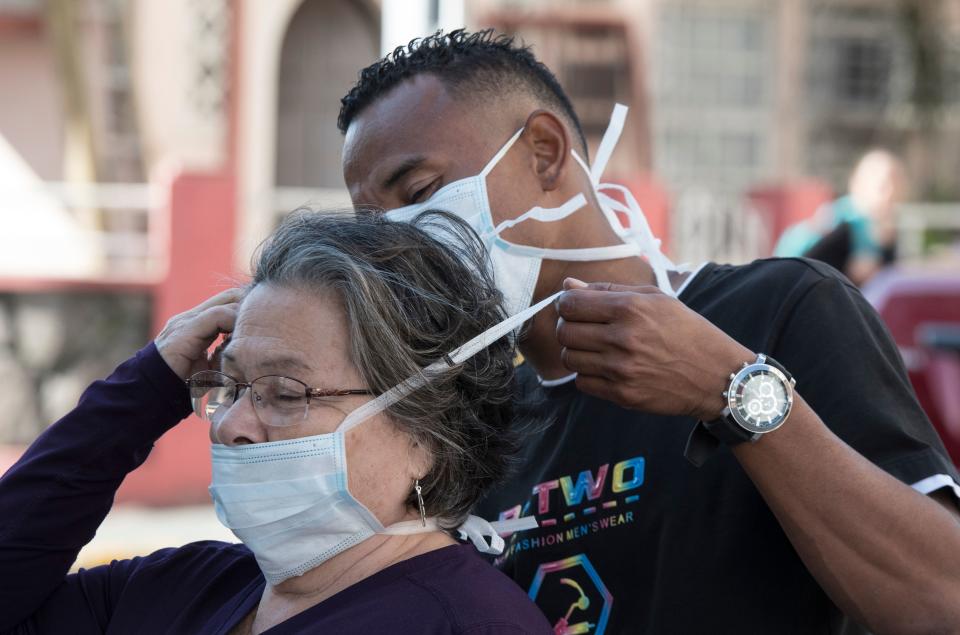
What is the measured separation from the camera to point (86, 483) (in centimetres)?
234

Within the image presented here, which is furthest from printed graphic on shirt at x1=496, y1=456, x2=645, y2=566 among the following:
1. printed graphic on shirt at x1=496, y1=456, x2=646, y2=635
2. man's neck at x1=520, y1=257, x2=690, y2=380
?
man's neck at x1=520, y1=257, x2=690, y2=380

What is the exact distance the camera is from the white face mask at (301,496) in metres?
1.99

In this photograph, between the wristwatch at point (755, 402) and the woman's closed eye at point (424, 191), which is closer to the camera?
the wristwatch at point (755, 402)

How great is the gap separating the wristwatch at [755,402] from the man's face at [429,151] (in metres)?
0.71

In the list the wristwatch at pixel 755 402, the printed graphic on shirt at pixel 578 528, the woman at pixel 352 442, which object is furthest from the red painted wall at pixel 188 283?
the wristwatch at pixel 755 402

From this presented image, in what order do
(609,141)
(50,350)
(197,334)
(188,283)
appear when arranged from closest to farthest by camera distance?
1. (197,334)
2. (609,141)
3. (50,350)
4. (188,283)

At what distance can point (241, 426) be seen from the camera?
2047mm

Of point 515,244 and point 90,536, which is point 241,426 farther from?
point 515,244

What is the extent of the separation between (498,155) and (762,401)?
35.2 inches

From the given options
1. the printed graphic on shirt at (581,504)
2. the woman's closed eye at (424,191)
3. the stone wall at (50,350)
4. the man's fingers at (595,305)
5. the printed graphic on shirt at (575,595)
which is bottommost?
the stone wall at (50,350)

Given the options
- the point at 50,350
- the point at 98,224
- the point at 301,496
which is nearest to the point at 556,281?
the point at 301,496

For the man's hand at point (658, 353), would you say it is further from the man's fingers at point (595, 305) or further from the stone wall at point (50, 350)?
the stone wall at point (50, 350)

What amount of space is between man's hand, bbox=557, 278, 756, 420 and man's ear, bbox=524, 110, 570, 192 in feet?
2.19

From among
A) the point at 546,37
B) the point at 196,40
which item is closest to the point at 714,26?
the point at 546,37
